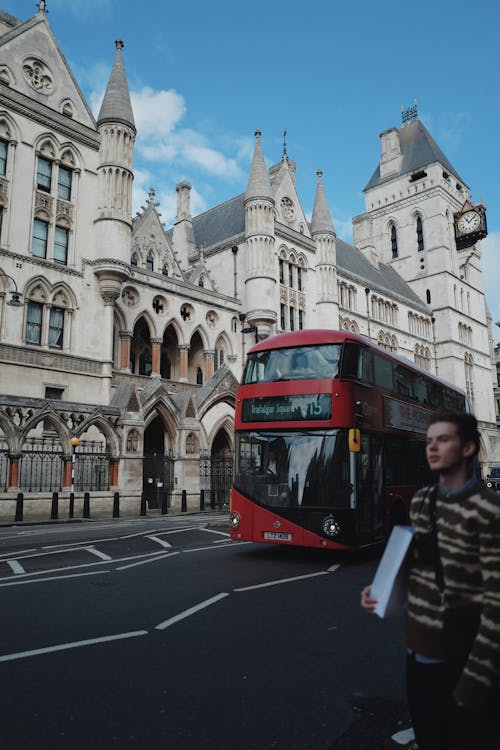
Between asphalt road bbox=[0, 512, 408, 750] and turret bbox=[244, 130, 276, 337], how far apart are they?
23.9 m

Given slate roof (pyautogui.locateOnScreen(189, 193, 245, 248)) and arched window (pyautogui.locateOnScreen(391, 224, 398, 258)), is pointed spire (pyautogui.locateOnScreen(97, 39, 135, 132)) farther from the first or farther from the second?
Result: arched window (pyautogui.locateOnScreen(391, 224, 398, 258))

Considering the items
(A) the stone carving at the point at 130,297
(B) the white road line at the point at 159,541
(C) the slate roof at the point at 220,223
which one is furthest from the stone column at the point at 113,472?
(C) the slate roof at the point at 220,223

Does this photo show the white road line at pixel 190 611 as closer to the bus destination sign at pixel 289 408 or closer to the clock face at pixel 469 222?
the bus destination sign at pixel 289 408

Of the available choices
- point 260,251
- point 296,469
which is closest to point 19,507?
point 296,469

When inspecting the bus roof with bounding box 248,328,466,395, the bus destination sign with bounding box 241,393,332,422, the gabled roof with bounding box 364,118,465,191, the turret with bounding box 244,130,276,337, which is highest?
the gabled roof with bounding box 364,118,465,191

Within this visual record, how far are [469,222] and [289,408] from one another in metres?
52.7

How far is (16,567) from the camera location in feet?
30.3

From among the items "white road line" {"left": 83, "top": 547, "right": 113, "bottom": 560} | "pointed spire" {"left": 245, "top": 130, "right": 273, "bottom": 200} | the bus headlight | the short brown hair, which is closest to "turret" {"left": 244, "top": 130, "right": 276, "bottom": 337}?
"pointed spire" {"left": 245, "top": 130, "right": 273, "bottom": 200}

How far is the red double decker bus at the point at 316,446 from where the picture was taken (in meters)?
9.51

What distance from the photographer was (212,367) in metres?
31.3

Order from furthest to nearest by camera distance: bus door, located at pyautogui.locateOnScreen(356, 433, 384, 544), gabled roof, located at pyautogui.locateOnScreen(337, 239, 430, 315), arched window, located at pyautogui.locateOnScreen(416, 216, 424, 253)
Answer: arched window, located at pyautogui.locateOnScreen(416, 216, 424, 253)
gabled roof, located at pyautogui.locateOnScreen(337, 239, 430, 315)
bus door, located at pyautogui.locateOnScreen(356, 433, 384, 544)

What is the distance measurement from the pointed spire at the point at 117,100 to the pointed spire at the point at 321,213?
15383 mm

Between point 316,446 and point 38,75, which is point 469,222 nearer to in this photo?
point 38,75

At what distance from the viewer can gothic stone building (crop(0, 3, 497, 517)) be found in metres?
Result: 22.4
